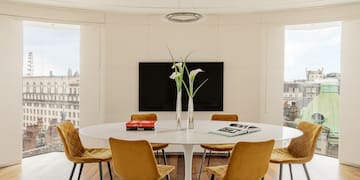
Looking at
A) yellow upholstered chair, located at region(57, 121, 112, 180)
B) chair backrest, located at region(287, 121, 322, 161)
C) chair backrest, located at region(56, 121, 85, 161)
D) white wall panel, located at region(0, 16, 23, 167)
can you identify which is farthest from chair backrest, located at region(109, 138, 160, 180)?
white wall panel, located at region(0, 16, 23, 167)

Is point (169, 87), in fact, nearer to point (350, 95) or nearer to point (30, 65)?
point (30, 65)

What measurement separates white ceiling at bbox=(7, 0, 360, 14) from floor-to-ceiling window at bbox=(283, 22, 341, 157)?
0.73 m

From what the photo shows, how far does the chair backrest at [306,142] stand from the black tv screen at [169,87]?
2.04 metres

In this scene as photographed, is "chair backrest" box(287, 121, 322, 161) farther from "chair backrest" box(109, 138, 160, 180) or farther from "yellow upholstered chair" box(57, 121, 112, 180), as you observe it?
"yellow upholstered chair" box(57, 121, 112, 180)

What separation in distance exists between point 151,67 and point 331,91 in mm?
3131

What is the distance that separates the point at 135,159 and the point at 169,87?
9.54 ft

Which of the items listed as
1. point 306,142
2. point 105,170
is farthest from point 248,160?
point 105,170

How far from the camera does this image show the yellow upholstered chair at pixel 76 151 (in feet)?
9.95

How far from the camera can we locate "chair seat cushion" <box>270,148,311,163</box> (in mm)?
2996

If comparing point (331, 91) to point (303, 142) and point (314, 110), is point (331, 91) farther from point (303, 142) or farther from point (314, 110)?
point (303, 142)

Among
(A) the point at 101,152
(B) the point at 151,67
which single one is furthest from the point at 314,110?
(A) the point at 101,152

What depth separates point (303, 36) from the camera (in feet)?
18.0

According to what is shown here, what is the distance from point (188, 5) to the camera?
4848mm

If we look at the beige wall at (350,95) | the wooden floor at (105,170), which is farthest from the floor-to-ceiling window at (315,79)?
the wooden floor at (105,170)
